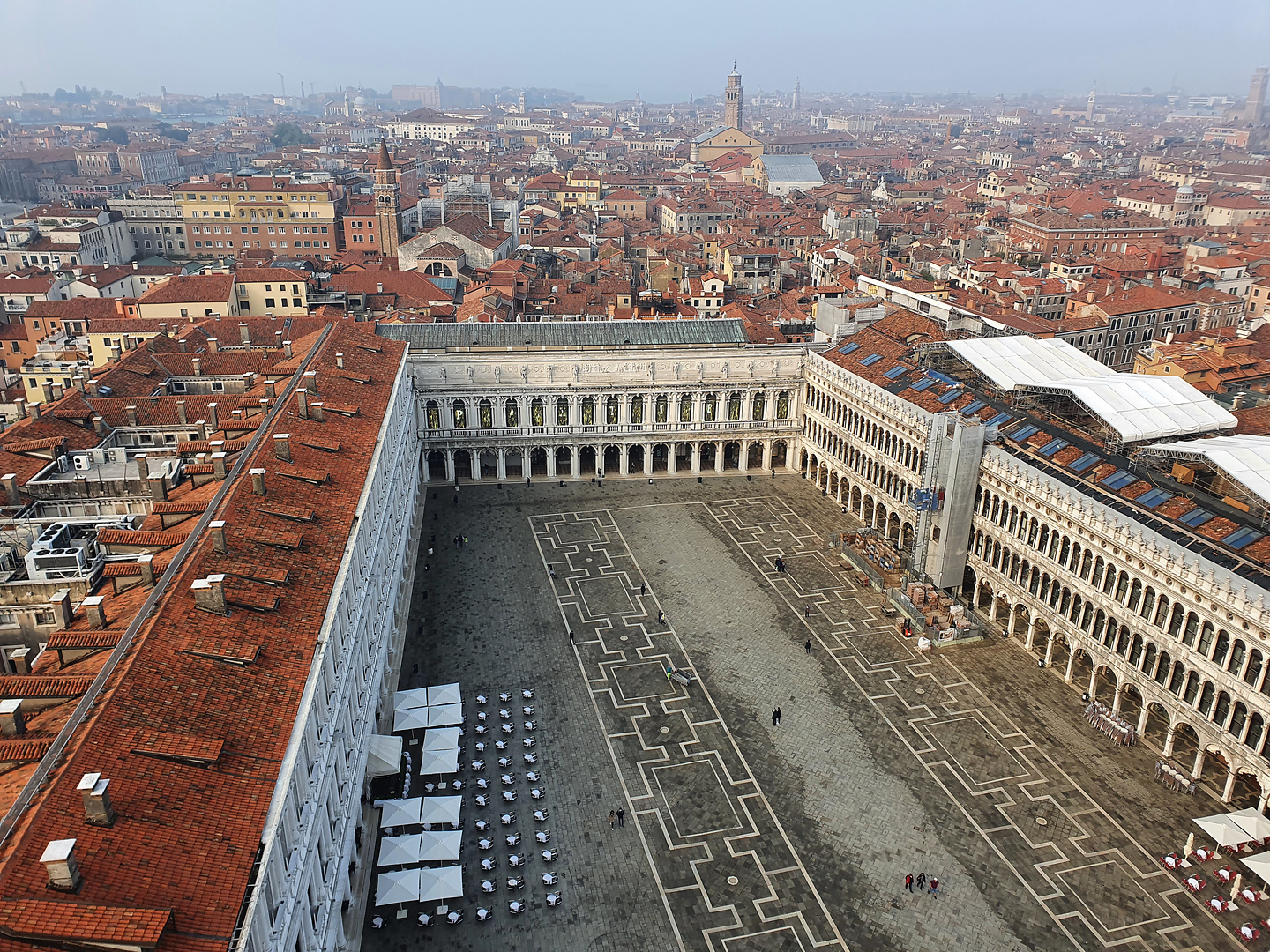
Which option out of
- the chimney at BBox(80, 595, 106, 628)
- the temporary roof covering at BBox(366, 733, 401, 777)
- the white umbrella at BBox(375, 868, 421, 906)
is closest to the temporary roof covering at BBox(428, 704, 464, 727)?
the temporary roof covering at BBox(366, 733, 401, 777)

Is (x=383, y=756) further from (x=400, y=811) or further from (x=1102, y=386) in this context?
(x=1102, y=386)

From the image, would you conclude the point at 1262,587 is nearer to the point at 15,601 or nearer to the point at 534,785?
the point at 534,785

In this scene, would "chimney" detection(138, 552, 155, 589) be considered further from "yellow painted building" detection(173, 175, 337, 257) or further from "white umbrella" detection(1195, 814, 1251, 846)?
"yellow painted building" detection(173, 175, 337, 257)

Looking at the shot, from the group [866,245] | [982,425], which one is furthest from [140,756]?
[866,245]

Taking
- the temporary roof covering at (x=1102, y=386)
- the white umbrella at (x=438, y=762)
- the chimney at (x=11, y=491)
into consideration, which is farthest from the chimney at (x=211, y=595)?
the temporary roof covering at (x=1102, y=386)

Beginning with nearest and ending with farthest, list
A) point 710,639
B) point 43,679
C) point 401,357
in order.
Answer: point 43,679
point 710,639
point 401,357

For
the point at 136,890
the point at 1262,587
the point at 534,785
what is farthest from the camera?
the point at 534,785
